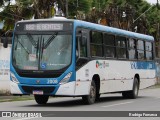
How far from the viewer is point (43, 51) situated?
18844mm

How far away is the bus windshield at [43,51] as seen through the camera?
1866cm

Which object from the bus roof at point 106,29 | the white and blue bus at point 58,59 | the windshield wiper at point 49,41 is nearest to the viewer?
the white and blue bus at point 58,59

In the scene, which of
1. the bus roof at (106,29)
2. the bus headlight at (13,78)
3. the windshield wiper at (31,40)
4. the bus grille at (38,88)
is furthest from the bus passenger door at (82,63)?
the bus headlight at (13,78)

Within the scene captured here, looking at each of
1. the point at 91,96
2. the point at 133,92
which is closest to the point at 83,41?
the point at 91,96

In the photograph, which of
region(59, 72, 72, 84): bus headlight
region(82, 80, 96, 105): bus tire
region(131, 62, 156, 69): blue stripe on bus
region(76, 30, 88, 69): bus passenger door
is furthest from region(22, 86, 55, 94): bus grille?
region(131, 62, 156, 69): blue stripe on bus

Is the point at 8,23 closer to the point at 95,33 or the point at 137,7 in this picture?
the point at 137,7

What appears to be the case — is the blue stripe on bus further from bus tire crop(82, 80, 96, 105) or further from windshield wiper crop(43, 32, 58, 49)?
windshield wiper crop(43, 32, 58, 49)

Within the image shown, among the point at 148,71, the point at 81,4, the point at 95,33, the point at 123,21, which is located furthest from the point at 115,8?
the point at 95,33

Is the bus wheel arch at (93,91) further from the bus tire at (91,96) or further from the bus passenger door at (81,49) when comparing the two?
the bus passenger door at (81,49)

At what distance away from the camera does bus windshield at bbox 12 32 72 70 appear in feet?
61.2

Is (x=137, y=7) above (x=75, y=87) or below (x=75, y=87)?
above

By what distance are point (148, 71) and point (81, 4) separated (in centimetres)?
1462

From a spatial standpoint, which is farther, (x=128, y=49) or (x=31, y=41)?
(x=128, y=49)

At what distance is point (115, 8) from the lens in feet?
168
